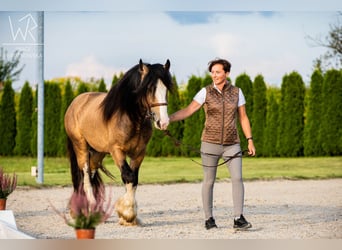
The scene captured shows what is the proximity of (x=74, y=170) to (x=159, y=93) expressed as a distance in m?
1.78

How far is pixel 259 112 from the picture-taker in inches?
493

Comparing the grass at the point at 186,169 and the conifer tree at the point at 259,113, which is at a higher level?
the conifer tree at the point at 259,113

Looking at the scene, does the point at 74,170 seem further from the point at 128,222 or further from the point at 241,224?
the point at 241,224

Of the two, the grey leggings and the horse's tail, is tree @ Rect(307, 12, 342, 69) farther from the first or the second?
the grey leggings

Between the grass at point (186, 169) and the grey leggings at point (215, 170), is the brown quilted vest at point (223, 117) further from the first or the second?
the grass at point (186, 169)

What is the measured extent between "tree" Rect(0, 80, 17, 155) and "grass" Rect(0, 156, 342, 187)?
21 cm

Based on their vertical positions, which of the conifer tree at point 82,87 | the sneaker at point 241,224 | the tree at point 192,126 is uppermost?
the conifer tree at point 82,87

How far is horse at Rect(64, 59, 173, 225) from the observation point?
5969 mm

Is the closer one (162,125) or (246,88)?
(162,125)

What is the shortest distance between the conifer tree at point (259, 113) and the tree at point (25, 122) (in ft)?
12.4

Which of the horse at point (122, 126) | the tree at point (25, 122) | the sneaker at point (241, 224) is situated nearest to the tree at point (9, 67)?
the tree at point (25, 122)

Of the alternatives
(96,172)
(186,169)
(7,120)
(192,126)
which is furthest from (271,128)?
(96,172)

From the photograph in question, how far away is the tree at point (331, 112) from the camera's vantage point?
482 inches
